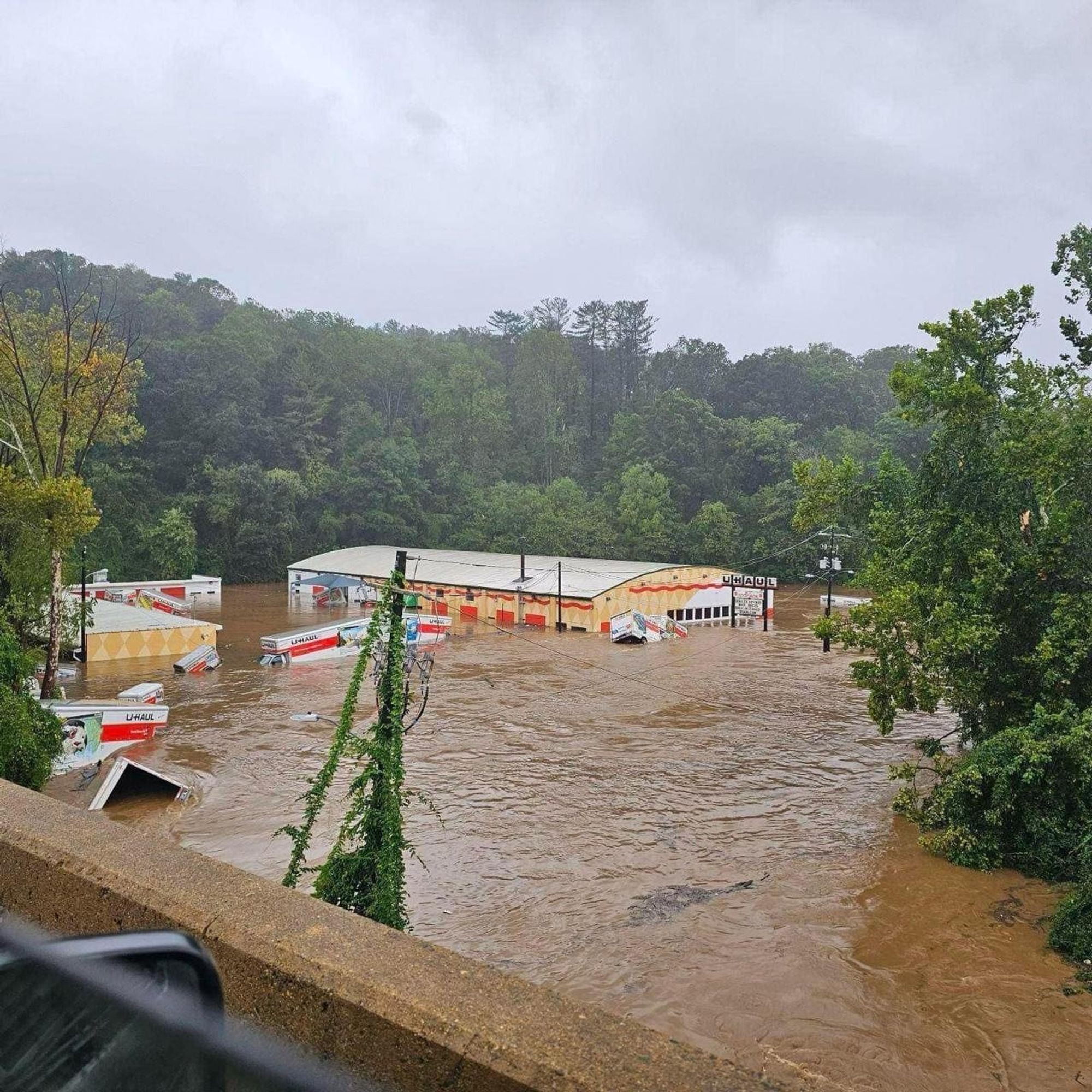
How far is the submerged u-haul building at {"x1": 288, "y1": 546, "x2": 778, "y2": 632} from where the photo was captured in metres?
34.7

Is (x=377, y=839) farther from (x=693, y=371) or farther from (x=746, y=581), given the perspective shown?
(x=693, y=371)

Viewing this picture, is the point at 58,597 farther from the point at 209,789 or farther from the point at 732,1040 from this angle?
the point at 732,1040

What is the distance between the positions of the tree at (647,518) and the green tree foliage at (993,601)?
126 ft

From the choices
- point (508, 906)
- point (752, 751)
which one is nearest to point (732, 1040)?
point (508, 906)

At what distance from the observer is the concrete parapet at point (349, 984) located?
178 cm

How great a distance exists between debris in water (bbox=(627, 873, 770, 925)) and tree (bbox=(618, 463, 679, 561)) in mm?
42295

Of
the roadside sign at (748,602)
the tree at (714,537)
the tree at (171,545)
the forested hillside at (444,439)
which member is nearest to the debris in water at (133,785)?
the roadside sign at (748,602)

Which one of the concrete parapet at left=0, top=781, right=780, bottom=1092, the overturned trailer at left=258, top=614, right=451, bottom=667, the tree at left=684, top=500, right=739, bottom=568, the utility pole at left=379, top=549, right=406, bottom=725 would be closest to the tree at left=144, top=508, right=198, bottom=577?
the overturned trailer at left=258, top=614, right=451, bottom=667

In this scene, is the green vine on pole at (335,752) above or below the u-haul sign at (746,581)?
above

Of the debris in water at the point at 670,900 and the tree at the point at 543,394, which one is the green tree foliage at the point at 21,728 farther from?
the tree at the point at 543,394

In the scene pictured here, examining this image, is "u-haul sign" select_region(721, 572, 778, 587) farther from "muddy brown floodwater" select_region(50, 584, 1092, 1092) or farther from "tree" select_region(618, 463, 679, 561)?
"tree" select_region(618, 463, 679, 561)

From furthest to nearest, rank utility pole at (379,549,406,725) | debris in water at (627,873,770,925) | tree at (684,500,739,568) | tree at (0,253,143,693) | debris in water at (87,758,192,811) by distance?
tree at (684,500,739,568)
tree at (0,253,143,693)
debris in water at (87,758,192,811)
debris in water at (627,873,770,925)
utility pole at (379,549,406,725)

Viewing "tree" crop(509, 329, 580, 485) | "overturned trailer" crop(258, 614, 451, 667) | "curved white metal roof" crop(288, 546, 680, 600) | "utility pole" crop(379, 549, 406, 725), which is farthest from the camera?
"tree" crop(509, 329, 580, 485)

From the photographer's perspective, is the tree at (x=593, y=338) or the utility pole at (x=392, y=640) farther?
the tree at (x=593, y=338)
